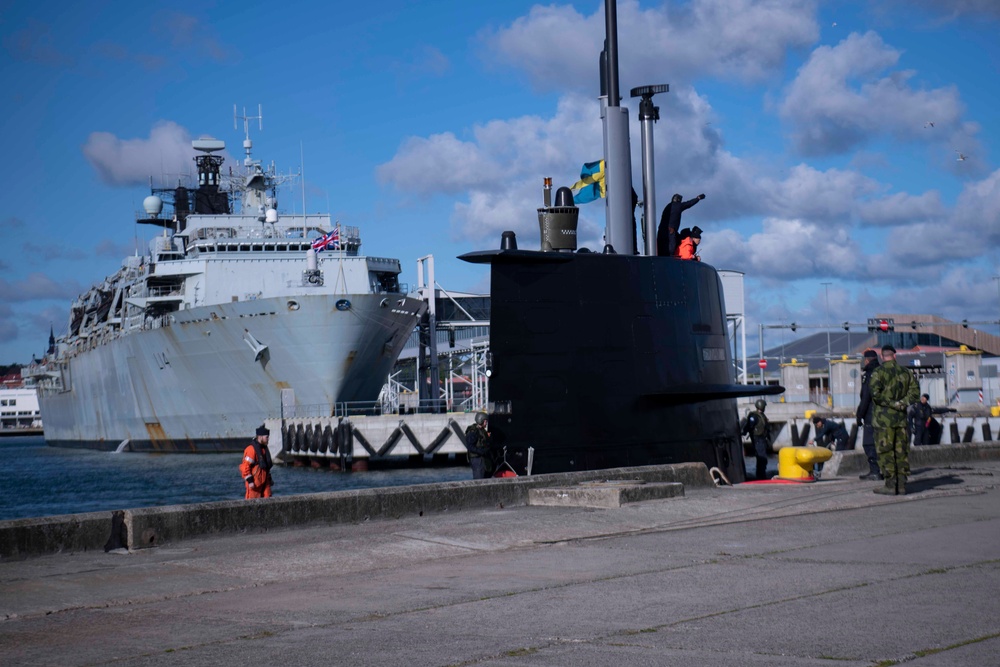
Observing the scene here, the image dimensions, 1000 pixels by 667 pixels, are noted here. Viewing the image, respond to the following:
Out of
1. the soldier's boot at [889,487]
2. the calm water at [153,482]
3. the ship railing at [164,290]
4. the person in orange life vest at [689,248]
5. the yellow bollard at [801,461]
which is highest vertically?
the ship railing at [164,290]

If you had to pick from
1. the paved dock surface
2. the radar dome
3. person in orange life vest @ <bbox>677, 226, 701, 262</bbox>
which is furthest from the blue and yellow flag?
the radar dome

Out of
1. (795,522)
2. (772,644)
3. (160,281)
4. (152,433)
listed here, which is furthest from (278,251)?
(772,644)

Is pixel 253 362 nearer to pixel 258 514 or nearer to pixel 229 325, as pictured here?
pixel 229 325

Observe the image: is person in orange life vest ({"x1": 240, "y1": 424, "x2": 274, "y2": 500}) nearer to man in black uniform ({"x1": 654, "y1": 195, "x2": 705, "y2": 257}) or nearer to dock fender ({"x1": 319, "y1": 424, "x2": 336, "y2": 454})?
man in black uniform ({"x1": 654, "y1": 195, "x2": 705, "y2": 257})

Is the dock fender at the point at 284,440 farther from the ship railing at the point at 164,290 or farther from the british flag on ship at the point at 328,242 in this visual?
the ship railing at the point at 164,290

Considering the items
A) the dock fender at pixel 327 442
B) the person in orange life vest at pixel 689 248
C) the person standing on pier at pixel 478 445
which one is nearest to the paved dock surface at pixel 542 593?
the person in orange life vest at pixel 689 248

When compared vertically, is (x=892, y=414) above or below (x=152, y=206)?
below

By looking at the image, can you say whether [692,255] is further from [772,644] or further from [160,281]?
[160,281]

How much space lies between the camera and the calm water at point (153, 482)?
28000 millimetres

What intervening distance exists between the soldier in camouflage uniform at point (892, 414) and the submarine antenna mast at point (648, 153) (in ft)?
15.6

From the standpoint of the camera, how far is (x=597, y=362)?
1252 centimetres

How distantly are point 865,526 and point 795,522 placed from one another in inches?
24.1

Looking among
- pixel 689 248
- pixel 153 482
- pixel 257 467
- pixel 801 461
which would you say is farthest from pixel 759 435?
pixel 153 482

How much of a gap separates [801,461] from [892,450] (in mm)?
2044
